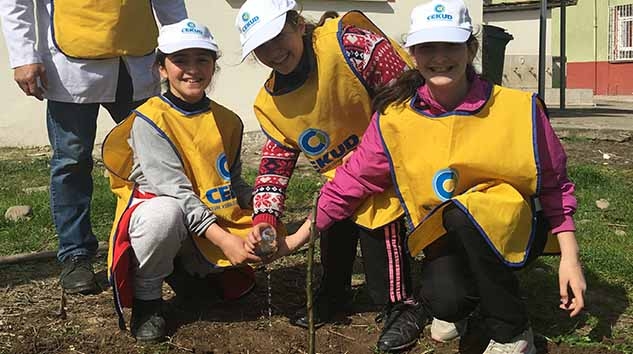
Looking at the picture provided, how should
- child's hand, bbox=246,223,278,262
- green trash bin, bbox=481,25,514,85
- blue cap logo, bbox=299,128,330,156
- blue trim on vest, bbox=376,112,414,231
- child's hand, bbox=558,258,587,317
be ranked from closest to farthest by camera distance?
child's hand, bbox=558,258,587,317 < blue trim on vest, bbox=376,112,414,231 < child's hand, bbox=246,223,278,262 < blue cap logo, bbox=299,128,330,156 < green trash bin, bbox=481,25,514,85

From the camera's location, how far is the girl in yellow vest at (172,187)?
9.28 ft

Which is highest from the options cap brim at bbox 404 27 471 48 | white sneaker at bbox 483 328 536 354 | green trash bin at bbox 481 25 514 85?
green trash bin at bbox 481 25 514 85

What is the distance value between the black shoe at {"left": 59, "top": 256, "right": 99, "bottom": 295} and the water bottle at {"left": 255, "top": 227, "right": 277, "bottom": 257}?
1.03 metres

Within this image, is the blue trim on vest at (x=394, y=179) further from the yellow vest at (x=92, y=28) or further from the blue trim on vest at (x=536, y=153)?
the yellow vest at (x=92, y=28)

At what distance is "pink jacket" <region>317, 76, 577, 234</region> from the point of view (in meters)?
2.48

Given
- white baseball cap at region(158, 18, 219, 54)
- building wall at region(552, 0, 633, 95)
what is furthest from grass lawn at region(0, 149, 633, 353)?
building wall at region(552, 0, 633, 95)

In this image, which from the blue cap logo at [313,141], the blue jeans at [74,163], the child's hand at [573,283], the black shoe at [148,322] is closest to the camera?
the child's hand at [573,283]

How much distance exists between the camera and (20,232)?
176 inches

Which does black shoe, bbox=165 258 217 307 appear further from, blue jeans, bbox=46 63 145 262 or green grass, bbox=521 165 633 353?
green grass, bbox=521 165 633 353

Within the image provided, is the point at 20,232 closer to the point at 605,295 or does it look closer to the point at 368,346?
the point at 368,346

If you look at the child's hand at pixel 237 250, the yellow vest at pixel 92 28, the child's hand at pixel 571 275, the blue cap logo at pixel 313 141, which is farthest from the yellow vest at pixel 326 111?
the yellow vest at pixel 92 28

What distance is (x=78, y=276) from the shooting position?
3422 millimetres

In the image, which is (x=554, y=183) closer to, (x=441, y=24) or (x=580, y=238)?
(x=441, y=24)

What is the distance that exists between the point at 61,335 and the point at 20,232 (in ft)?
5.56
